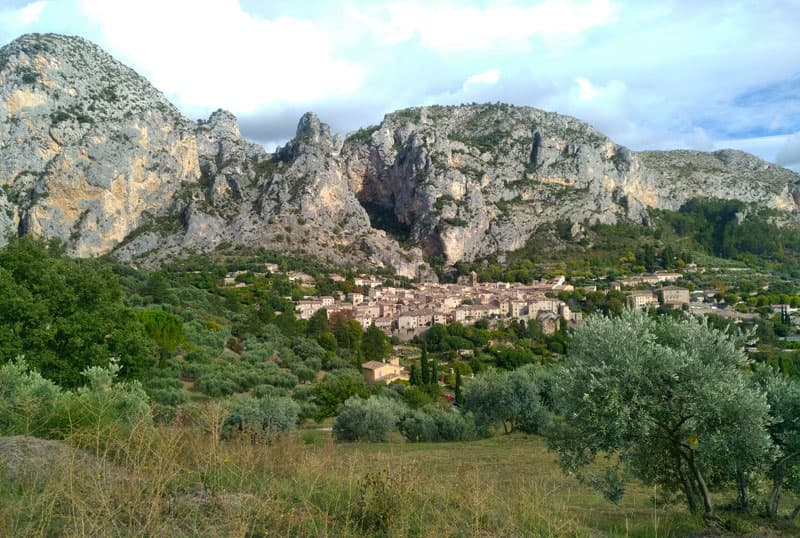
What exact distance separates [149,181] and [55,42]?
23.6 meters

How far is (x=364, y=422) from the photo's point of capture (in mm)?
17031

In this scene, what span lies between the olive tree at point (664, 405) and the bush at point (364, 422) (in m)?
10.7

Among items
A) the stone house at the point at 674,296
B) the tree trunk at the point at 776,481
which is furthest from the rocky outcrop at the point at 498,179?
the tree trunk at the point at 776,481

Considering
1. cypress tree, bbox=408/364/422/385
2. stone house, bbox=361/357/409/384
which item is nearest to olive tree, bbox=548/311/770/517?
cypress tree, bbox=408/364/422/385

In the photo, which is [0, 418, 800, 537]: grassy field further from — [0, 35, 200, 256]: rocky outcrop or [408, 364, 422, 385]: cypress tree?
[0, 35, 200, 256]: rocky outcrop

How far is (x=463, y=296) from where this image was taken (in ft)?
213

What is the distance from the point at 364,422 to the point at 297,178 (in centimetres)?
7148

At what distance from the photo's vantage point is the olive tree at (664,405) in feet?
19.8

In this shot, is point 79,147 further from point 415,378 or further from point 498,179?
point 498,179

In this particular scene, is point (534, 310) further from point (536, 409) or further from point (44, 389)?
point (44, 389)

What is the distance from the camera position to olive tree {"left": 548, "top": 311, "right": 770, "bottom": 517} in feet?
19.8

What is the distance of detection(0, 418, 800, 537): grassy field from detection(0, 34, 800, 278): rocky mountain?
6458 centimetres

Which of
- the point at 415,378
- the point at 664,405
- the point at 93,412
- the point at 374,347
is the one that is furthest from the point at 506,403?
Answer: the point at 374,347

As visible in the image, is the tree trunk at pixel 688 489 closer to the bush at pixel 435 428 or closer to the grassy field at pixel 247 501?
the grassy field at pixel 247 501
